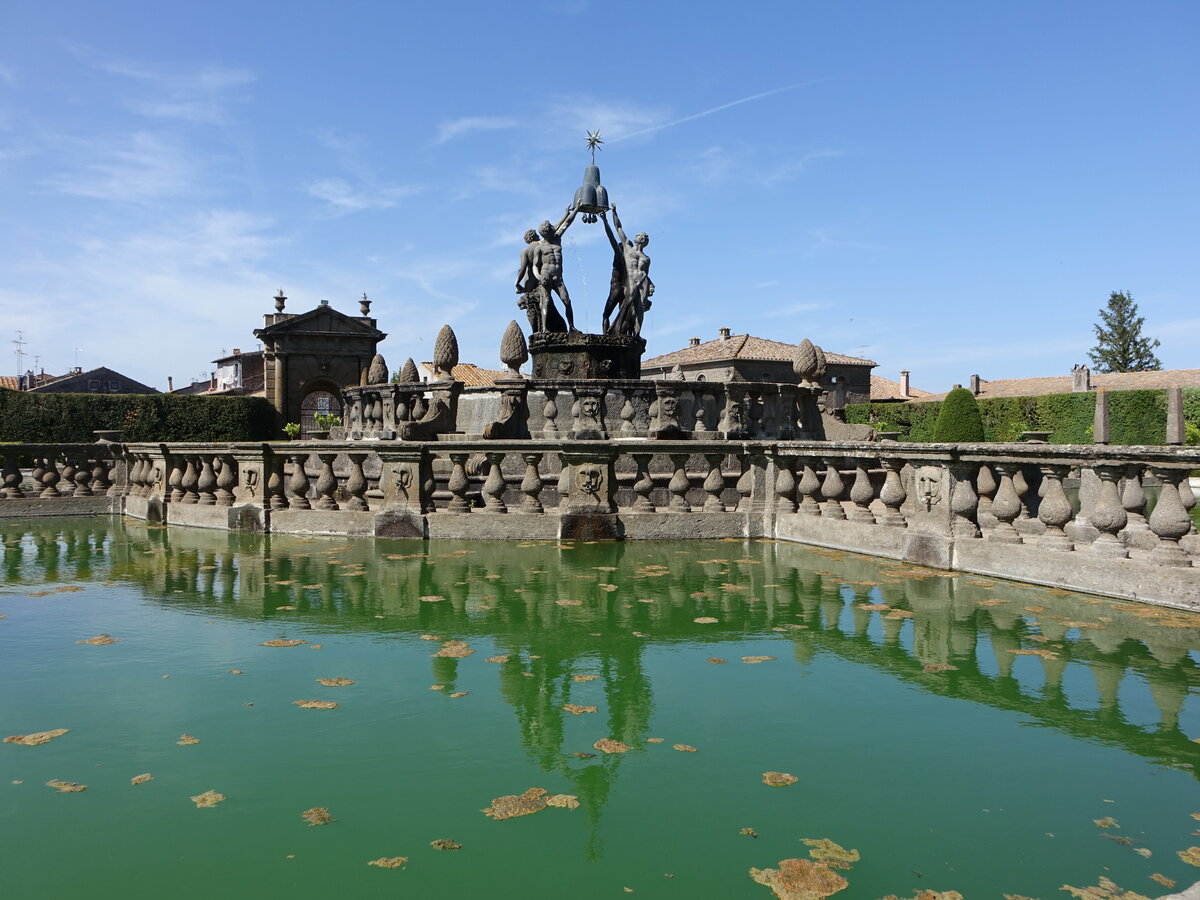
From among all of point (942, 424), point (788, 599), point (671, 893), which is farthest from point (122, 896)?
point (942, 424)

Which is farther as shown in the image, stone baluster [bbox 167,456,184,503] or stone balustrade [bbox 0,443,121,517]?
stone balustrade [bbox 0,443,121,517]

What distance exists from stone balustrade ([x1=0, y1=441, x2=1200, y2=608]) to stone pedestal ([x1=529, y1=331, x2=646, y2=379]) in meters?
3.18

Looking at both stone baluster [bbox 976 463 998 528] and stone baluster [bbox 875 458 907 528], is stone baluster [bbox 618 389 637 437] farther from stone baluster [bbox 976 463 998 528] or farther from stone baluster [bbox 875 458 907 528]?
stone baluster [bbox 976 463 998 528]

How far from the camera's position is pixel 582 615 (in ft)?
20.4

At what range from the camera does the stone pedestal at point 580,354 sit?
1744 cm

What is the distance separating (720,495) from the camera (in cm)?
1112

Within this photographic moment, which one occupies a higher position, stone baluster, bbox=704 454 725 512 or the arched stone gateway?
the arched stone gateway

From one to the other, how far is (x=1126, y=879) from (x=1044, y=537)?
5498 mm

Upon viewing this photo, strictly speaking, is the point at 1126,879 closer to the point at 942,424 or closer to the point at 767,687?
the point at 767,687

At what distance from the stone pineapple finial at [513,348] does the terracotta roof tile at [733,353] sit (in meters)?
49.0

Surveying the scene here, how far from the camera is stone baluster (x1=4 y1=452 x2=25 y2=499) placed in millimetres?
14099

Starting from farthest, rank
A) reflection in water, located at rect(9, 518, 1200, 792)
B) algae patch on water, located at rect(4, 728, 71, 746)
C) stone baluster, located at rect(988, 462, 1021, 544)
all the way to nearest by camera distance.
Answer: stone baluster, located at rect(988, 462, 1021, 544), reflection in water, located at rect(9, 518, 1200, 792), algae patch on water, located at rect(4, 728, 71, 746)

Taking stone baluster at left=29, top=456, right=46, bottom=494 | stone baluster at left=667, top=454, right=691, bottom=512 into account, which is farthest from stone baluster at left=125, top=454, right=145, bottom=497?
stone baluster at left=667, top=454, right=691, bottom=512

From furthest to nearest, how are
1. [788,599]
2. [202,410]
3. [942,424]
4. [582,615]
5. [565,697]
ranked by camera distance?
[202,410], [942,424], [788,599], [582,615], [565,697]
